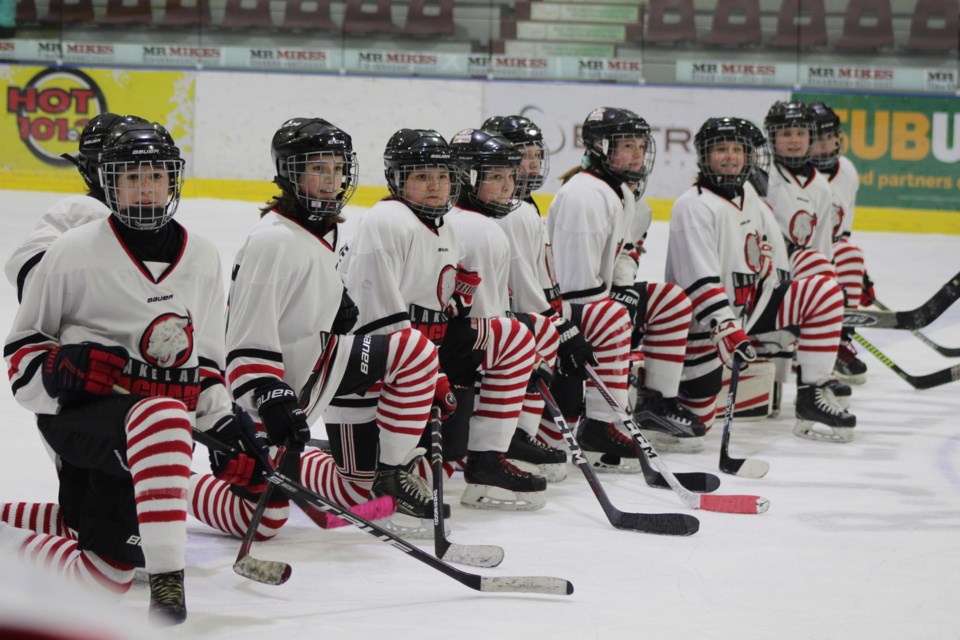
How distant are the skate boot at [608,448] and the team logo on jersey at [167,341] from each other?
65.4 inches

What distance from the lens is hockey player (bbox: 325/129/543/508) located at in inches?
119

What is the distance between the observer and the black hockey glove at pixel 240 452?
230cm

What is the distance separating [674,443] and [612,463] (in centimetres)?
36

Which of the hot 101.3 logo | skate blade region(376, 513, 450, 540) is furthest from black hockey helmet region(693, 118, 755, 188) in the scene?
the hot 101.3 logo

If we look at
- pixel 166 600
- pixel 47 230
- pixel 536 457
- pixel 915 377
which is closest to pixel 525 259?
pixel 536 457

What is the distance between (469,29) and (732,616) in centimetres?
813

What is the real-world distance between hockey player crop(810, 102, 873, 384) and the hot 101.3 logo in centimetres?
614

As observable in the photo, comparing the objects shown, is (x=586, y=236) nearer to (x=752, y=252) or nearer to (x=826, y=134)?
(x=752, y=252)

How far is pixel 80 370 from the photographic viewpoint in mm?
2086

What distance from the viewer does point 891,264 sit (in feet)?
25.3

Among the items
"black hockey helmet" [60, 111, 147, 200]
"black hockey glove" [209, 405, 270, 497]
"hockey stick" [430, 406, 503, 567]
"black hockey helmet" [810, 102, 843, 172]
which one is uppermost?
"black hockey helmet" [810, 102, 843, 172]

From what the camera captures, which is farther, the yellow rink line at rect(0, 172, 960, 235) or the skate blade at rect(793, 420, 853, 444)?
the yellow rink line at rect(0, 172, 960, 235)

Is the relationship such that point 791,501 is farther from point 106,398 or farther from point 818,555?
point 106,398

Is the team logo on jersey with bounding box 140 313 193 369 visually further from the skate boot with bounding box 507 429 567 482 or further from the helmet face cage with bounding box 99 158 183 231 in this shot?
the skate boot with bounding box 507 429 567 482
